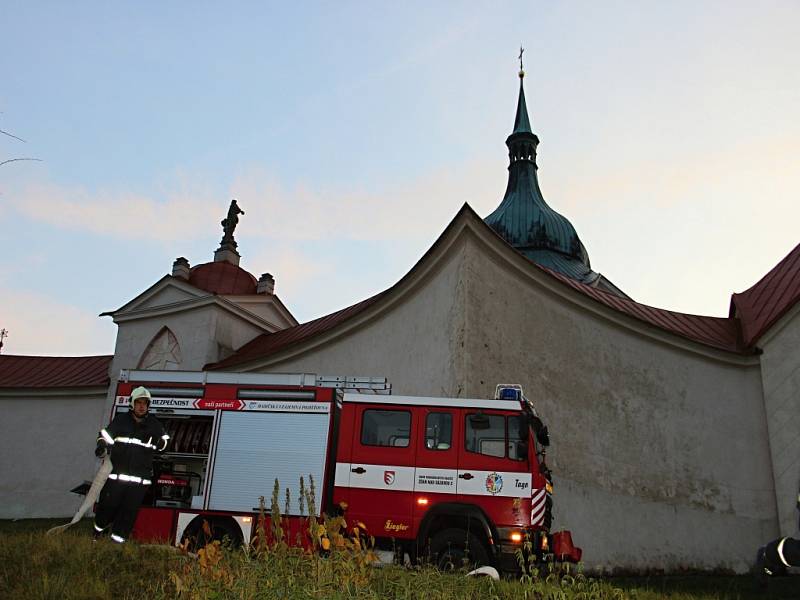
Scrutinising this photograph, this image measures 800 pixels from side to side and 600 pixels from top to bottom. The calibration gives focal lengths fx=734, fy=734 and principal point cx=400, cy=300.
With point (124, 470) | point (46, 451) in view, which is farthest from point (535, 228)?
point (124, 470)

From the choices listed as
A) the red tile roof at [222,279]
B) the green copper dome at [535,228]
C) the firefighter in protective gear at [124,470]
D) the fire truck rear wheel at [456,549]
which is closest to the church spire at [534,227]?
the green copper dome at [535,228]

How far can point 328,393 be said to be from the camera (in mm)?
11188

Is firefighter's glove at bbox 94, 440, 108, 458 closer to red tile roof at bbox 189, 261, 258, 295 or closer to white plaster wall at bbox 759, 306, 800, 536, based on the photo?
white plaster wall at bbox 759, 306, 800, 536

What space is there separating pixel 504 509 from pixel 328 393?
3.15 metres

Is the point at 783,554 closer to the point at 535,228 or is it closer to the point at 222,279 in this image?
the point at 222,279

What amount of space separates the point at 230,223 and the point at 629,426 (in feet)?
63.3

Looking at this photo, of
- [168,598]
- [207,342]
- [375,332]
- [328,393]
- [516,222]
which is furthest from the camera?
[516,222]

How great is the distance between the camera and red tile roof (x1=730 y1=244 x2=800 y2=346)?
18375 millimetres

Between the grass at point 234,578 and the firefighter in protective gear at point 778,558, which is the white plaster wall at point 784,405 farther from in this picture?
the grass at point 234,578

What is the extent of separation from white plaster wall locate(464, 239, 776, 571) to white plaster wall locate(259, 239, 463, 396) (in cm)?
47

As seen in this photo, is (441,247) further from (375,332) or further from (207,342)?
(207,342)

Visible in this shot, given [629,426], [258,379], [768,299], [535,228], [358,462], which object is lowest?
[358,462]

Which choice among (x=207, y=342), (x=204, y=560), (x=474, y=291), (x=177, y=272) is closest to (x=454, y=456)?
(x=204, y=560)

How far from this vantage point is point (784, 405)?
17578mm
